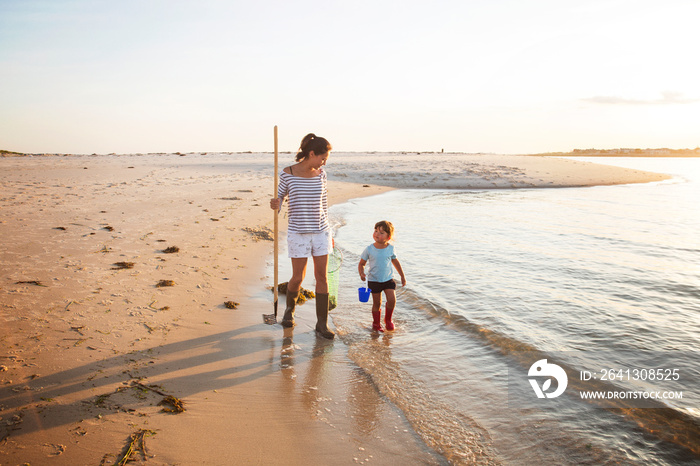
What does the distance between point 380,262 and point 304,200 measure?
141 cm

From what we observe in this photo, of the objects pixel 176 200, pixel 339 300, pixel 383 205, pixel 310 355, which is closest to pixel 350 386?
pixel 310 355

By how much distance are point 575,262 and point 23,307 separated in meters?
9.47

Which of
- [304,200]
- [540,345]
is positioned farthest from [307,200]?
[540,345]

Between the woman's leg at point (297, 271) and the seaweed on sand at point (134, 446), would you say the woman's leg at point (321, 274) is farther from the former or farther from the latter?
the seaweed on sand at point (134, 446)

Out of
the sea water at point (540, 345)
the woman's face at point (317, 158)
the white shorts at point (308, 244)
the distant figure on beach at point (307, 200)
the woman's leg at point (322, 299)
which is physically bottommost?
the sea water at point (540, 345)

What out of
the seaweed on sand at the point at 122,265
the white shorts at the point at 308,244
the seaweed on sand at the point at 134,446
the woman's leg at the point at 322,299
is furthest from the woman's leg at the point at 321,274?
the seaweed on sand at the point at 122,265

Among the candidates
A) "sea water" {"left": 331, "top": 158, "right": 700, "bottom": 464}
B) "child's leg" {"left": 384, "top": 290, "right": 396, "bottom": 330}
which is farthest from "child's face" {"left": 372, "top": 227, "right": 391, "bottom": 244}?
"sea water" {"left": 331, "top": 158, "right": 700, "bottom": 464}

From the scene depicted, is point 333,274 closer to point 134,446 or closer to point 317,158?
point 317,158

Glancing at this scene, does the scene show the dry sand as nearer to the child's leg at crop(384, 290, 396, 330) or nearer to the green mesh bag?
the green mesh bag

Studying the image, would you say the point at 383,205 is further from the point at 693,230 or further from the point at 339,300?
the point at 339,300

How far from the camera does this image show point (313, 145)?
467 cm

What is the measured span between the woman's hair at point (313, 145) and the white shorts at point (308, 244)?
900mm

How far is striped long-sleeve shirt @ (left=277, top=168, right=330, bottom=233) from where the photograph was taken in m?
4.79

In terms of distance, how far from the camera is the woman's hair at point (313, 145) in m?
4.66
